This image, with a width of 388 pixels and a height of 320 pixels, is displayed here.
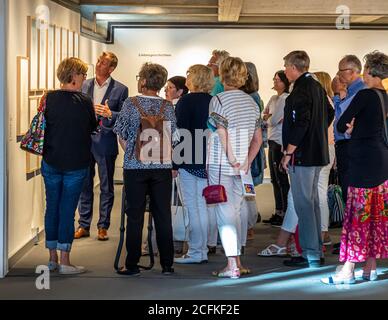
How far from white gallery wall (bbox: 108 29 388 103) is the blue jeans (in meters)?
6.50

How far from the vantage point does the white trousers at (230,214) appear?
536 centimetres

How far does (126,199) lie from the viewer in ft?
17.3

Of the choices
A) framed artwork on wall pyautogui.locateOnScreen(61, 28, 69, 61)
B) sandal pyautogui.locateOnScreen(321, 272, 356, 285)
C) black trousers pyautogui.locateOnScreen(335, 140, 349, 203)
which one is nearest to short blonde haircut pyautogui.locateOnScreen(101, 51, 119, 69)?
framed artwork on wall pyautogui.locateOnScreen(61, 28, 69, 61)

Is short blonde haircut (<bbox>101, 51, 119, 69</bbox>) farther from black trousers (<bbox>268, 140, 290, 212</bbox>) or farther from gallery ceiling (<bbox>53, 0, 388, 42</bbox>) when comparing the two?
black trousers (<bbox>268, 140, 290, 212</bbox>)

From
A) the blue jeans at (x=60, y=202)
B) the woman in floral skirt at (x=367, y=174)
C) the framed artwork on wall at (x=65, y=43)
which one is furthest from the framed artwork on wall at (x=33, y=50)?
the woman in floral skirt at (x=367, y=174)

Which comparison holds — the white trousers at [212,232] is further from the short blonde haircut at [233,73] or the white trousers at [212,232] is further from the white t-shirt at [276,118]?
the white t-shirt at [276,118]

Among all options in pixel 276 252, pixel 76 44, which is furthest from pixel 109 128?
pixel 76 44

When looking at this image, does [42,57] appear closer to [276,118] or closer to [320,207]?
[276,118]

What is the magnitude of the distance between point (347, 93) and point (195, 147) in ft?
4.62

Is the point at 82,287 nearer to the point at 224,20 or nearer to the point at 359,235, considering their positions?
the point at 359,235

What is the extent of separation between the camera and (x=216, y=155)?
533 cm

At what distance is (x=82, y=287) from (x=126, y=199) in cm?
69

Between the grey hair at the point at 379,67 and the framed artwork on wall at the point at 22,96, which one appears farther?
the framed artwork on wall at the point at 22,96
